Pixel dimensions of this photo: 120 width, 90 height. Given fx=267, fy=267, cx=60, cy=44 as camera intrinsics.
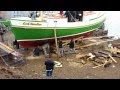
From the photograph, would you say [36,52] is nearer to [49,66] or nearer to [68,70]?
[68,70]

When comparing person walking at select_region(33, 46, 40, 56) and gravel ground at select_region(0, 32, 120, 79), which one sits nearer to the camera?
gravel ground at select_region(0, 32, 120, 79)

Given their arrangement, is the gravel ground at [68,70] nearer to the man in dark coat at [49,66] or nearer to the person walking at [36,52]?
the man in dark coat at [49,66]

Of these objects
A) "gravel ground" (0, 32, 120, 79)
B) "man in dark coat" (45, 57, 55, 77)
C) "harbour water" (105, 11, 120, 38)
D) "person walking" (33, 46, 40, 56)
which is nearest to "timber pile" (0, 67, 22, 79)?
"gravel ground" (0, 32, 120, 79)

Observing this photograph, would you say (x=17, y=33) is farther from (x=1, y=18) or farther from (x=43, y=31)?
(x=1, y=18)

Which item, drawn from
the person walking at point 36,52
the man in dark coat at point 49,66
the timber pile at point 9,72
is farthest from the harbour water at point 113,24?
the timber pile at point 9,72

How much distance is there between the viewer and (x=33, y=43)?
18938mm

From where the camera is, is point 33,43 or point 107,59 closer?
point 107,59

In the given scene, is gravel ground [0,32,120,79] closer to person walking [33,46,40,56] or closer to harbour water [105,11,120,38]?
person walking [33,46,40,56]

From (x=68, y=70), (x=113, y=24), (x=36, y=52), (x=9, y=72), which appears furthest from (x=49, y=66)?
(x=113, y=24)

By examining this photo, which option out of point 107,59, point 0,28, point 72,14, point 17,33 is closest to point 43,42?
point 17,33

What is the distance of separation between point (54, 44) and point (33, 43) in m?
1.53
